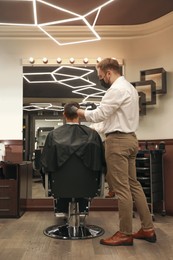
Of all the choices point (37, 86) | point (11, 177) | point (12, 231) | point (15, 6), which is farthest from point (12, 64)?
point (12, 231)

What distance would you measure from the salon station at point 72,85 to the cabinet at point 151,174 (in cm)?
1

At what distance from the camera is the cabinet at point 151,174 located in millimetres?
3105

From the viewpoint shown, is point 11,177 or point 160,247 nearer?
point 160,247

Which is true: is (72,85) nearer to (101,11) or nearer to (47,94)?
(47,94)

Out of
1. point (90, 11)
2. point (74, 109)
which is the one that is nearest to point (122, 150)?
point (74, 109)

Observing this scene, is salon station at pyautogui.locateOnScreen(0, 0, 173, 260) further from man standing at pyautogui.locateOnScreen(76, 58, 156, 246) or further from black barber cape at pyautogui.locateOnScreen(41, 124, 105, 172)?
black barber cape at pyautogui.locateOnScreen(41, 124, 105, 172)

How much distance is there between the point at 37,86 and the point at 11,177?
118 centimetres

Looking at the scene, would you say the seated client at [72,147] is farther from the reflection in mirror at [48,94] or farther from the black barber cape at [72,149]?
the reflection in mirror at [48,94]

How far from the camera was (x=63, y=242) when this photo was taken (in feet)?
7.26

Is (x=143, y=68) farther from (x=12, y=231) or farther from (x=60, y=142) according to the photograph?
(x=12, y=231)

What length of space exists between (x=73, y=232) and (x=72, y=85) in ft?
6.43

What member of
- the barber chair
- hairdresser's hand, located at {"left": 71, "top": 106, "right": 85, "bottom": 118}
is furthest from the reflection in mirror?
the barber chair

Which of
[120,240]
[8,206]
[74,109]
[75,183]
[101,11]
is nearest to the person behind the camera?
[120,240]

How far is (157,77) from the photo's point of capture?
11.5 feet
